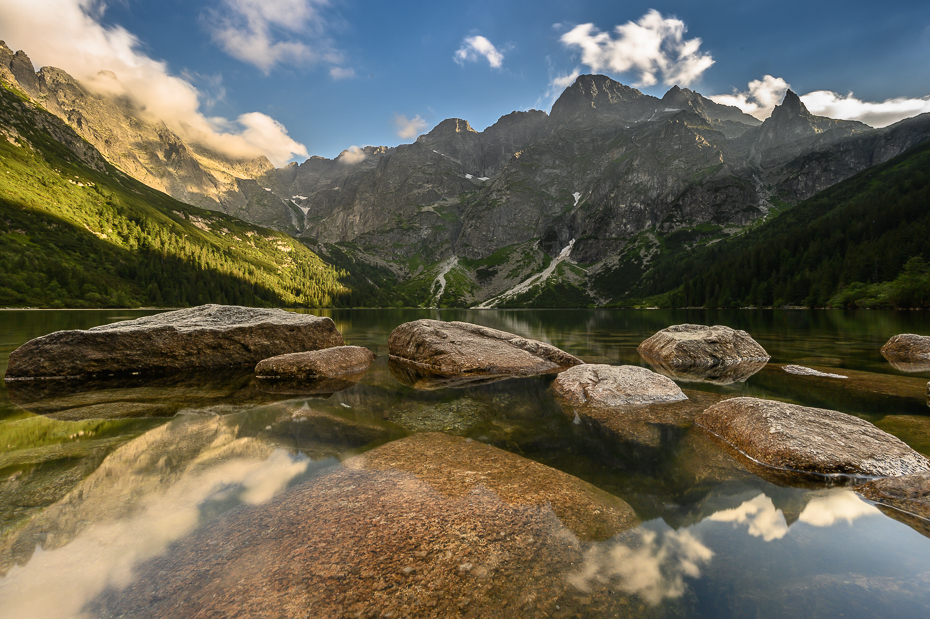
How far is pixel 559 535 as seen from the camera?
14.6 ft

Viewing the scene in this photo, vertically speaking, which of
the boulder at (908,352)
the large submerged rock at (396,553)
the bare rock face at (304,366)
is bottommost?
the bare rock face at (304,366)

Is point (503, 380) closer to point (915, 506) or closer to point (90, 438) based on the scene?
point (915, 506)

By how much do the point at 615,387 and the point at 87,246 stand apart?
191 m

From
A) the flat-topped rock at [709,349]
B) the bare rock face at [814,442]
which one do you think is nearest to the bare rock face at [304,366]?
the bare rock face at [814,442]

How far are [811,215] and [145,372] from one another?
221 metres

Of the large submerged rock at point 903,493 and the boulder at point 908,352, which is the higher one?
the boulder at point 908,352

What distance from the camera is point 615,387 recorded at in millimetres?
11516

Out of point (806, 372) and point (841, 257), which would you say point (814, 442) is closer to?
point (806, 372)

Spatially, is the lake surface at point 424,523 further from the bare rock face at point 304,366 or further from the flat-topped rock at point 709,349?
the flat-topped rock at point 709,349

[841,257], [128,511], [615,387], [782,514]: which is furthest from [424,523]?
[841,257]

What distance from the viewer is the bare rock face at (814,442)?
630cm

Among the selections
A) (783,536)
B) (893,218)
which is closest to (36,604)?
(783,536)

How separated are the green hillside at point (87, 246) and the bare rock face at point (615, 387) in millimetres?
135826

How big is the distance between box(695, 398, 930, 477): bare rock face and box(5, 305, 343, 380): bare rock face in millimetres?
18297
